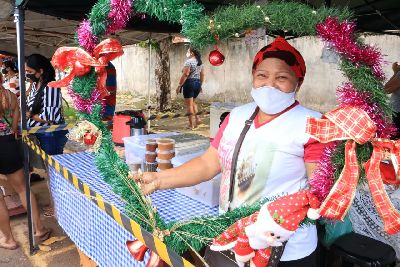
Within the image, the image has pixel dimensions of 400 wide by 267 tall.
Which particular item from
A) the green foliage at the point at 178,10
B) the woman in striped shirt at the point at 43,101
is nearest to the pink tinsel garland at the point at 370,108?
the green foliage at the point at 178,10

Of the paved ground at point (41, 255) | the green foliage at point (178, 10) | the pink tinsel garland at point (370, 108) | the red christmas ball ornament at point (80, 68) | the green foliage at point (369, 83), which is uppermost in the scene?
the green foliage at point (178, 10)

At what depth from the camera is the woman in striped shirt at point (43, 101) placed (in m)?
4.45

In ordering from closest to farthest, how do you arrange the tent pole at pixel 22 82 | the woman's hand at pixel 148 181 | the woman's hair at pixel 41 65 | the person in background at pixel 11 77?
Result: the woman's hand at pixel 148 181, the tent pole at pixel 22 82, the woman's hair at pixel 41 65, the person in background at pixel 11 77

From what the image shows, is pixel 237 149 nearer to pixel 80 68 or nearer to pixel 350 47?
pixel 350 47

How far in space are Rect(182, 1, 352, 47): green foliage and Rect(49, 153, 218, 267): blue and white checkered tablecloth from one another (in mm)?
1077

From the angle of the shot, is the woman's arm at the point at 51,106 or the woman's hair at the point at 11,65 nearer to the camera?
the woman's arm at the point at 51,106

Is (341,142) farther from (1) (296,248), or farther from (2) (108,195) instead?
(2) (108,195)

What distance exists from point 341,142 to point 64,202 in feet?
9.29

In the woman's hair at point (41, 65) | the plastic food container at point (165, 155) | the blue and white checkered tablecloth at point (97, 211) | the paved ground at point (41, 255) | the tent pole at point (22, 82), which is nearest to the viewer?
the blue and white checkered tablecloth at point (97, 211)

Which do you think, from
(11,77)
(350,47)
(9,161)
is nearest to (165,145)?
(350,47)

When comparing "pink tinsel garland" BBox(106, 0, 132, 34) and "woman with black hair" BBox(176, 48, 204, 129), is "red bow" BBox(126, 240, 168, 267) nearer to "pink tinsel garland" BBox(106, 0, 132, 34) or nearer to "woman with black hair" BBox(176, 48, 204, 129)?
"pink tinsel garland" BBox(106, 0, 132, 34)

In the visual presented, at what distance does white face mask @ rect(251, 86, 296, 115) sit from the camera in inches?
58.9

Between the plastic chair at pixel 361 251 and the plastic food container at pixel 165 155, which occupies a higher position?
the plastic food container at pixel 165 155

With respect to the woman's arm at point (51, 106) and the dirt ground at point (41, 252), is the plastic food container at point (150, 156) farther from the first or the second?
the woman's arm at point (51, 106)
